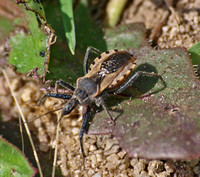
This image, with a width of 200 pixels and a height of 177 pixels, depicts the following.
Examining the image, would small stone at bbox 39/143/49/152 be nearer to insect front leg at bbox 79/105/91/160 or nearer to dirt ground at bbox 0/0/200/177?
dirt ground at bbox 0/0/200/177

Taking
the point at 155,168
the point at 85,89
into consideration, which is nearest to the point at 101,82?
the point at 85,89

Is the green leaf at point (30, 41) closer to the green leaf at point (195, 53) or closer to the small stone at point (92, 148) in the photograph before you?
the small stone at point (92, 148)

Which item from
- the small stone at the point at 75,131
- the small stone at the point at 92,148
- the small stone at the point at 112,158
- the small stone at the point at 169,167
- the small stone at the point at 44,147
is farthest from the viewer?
the small stone at the point at 75,131

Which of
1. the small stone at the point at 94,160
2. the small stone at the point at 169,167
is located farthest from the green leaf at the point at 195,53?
the small stone at the point at 94,160

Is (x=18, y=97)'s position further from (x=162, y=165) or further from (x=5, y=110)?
(x=162, y=165)

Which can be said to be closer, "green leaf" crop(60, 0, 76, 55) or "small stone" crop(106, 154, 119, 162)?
"small stone" crop(106, 154, 119, 162)

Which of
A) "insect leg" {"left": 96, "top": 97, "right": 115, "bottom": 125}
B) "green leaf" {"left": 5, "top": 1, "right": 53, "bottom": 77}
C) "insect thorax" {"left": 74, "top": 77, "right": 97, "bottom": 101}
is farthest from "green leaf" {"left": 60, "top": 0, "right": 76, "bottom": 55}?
"insect leg" {"left": 96, "top": 97, "right": 115, "bottom": 125}

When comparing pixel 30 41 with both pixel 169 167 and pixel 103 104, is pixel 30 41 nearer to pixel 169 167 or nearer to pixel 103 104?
pixel 103 104
